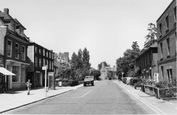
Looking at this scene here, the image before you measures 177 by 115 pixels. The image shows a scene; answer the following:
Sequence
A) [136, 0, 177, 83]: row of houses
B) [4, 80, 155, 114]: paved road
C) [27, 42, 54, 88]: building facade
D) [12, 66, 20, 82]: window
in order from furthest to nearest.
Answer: [27, 42, 54, 88]: building facade, [12, 66, 20, 82]: window, [136, 0, 177, 83]: row of houses, [4, 80, 155, 114]: paved road

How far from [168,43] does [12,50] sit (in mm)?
20477

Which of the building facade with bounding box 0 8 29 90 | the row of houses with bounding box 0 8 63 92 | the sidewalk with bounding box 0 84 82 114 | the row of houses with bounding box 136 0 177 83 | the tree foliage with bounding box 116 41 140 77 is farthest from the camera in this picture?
the tree foliage with bounding box 116 41 140 77

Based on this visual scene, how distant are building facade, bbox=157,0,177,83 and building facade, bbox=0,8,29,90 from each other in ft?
63.7

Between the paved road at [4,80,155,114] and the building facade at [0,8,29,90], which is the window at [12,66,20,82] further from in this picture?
the paved road at [4,80,155,114]

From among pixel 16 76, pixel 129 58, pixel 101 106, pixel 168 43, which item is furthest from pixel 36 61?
pixel 129 58

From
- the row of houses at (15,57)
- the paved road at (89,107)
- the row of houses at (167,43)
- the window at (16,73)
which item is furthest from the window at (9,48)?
the row of houses at (167,43)

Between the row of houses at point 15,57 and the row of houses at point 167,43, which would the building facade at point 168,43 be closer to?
the row of houses at point 167,43

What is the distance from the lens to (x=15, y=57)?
2777 cm

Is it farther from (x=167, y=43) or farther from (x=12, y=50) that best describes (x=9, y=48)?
(x=167, y=43)

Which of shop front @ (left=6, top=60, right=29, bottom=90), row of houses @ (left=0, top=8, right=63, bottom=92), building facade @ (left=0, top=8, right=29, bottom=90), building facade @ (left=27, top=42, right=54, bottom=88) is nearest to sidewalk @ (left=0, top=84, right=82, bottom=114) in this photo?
row of houses @ (left=0, top=8, right=63, bottom=92)

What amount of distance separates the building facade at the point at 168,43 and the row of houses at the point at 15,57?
1516 cm

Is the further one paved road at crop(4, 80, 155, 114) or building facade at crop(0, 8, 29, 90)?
building facade at crop(0, 8, 29, 90)

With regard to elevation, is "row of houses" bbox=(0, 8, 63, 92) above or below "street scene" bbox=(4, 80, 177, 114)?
above

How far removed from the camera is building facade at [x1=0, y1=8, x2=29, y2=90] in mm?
24859
